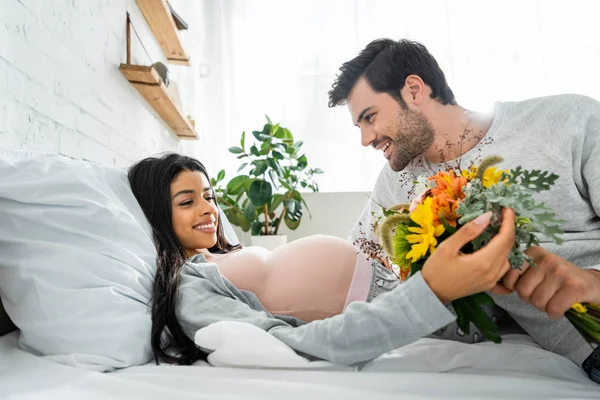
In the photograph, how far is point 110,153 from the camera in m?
1.82

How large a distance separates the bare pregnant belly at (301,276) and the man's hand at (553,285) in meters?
0.41

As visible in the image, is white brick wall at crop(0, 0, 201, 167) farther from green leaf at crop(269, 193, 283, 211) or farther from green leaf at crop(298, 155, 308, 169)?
green leaf at crop(298, 155, 308, 169)

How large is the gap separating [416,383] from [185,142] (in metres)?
2.87

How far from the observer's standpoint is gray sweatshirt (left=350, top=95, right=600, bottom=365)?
3.35ft

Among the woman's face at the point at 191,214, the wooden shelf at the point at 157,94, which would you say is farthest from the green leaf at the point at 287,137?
the woman's face at the point at 191,214

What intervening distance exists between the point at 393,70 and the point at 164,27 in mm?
1388

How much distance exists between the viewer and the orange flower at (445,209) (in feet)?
2.48

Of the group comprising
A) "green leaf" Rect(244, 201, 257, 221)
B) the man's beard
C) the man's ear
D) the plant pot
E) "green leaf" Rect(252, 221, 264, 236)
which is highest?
the man's ear

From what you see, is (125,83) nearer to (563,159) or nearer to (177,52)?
(177,52)

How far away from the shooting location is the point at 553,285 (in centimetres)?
81

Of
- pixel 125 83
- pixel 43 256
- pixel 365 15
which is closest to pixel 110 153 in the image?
pixel 125 83

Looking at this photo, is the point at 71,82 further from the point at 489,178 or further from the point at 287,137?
the point at 287,137

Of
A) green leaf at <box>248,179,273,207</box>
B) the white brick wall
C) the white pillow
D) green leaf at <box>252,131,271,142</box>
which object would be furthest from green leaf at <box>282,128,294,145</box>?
the white pillow

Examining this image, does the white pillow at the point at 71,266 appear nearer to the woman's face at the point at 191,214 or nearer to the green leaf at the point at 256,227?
the woman's face at the point at 191,214
